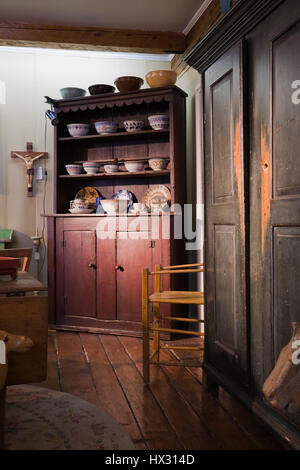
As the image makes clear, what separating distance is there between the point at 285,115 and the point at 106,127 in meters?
2.69

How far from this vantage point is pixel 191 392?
8.84 ft

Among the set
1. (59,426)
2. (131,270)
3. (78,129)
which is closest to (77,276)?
(131,270)

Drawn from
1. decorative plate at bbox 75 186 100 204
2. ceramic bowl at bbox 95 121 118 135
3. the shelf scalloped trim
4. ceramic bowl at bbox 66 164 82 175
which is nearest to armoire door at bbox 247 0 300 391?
the shelf scalloped trim

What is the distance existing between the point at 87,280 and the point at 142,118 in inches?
61.6

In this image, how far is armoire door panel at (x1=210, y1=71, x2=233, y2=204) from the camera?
2342 millimetres

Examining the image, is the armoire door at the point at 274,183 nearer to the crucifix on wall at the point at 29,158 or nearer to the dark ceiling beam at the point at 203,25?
the dark ceiling beam at the point at 203,25

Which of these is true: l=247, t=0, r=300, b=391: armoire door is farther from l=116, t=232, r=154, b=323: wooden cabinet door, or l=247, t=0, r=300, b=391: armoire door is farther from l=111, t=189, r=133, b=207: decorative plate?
l=111, t=189, r=133, b=207: decorative plate

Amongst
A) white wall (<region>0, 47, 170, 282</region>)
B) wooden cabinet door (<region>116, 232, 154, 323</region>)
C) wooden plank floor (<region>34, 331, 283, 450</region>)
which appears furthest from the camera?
white wall (<region>0, 47, 170, 282</region>)

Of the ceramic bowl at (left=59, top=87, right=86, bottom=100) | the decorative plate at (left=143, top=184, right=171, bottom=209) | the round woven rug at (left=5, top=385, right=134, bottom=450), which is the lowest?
the round woven rug at (left=5, top=385, right=134, bottom=450)

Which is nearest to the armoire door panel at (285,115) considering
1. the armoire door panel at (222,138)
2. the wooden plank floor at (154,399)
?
the armoire door panel at (222,138)

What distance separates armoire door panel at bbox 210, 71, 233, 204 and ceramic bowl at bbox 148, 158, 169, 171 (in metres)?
1.61

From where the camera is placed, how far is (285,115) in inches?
71.7
